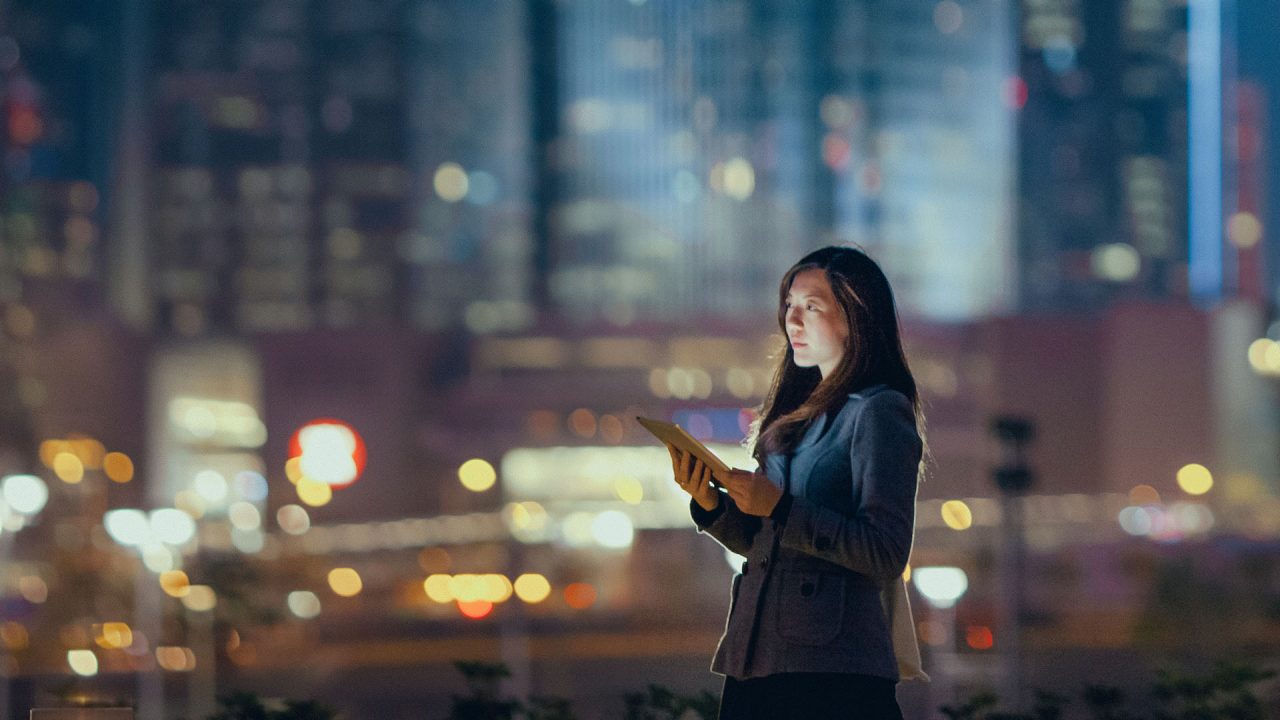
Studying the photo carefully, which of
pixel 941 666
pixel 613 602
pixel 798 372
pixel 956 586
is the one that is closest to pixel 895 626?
pixel 798 372

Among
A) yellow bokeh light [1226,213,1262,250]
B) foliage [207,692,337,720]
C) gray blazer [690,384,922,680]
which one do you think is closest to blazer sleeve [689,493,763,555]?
gray blazer [690,384,922,680]

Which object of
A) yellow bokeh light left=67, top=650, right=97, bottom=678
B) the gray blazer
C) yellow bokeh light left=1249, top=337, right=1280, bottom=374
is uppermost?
yellow bokeh light left=1249, top=337, right=1280, bottom=374

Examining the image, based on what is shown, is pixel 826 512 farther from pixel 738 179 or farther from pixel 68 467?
pixel 738 179

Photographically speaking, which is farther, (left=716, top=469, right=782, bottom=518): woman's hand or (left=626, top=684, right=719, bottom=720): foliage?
(left=626, top=684, right=719, bottom=720): foliage

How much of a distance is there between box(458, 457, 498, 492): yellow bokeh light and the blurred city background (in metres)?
0.14

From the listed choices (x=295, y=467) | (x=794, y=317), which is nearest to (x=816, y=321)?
(x=794, y=317)

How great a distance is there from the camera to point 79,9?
102688 millimetres

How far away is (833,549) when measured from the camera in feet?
8.78

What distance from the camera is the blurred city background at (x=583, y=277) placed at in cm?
4547

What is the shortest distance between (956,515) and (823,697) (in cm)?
4942

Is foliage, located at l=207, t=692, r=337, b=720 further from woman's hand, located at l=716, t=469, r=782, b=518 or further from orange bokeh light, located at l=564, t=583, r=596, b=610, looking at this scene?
orange bokeh light, located at l=564, t=583, r=596, b=610

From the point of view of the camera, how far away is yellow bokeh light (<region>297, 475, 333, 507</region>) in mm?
50125

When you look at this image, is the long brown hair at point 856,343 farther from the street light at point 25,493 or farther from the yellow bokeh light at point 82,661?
the yellow bokeh light at point 82,661

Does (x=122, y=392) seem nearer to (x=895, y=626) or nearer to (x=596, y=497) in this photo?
(x=596, y=497)
